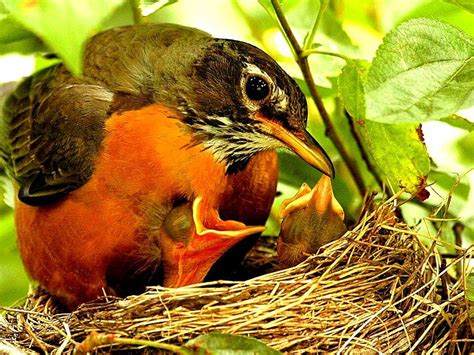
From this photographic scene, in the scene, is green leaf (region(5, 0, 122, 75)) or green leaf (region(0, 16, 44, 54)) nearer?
green leaf (region(5, 0, 122, 75))

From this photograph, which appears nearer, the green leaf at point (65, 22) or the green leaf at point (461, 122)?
the green leaf at point (65, 22)

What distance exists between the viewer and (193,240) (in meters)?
2.48

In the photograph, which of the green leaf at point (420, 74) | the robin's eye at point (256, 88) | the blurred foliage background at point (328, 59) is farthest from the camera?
the blurred foliage background at point (328, 59)

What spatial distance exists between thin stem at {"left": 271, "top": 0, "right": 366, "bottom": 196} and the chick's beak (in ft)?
0.42

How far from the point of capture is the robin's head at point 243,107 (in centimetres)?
248

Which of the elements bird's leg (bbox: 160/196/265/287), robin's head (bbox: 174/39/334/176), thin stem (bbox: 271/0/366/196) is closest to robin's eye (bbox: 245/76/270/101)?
robin's head (bbox: 174/39/334/176)

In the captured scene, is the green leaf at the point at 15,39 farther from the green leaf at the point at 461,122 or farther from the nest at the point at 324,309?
the green leaf at the point at 461,122

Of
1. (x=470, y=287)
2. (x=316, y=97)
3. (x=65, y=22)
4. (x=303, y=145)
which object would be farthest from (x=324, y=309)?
(x=65, y=22)

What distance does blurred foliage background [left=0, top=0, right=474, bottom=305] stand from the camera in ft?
8.55

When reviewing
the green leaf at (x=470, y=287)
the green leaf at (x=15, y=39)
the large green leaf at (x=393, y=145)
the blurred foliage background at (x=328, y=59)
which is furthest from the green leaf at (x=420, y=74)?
the green leaf at (x=15, y=39)

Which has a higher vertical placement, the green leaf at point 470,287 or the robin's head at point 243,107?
the robin's head at point 243,107

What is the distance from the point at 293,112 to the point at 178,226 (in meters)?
0.50

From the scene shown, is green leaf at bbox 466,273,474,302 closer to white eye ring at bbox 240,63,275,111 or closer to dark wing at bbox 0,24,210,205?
white eye ring at bbox 240,63,275,111

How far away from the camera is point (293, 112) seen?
2494mm
